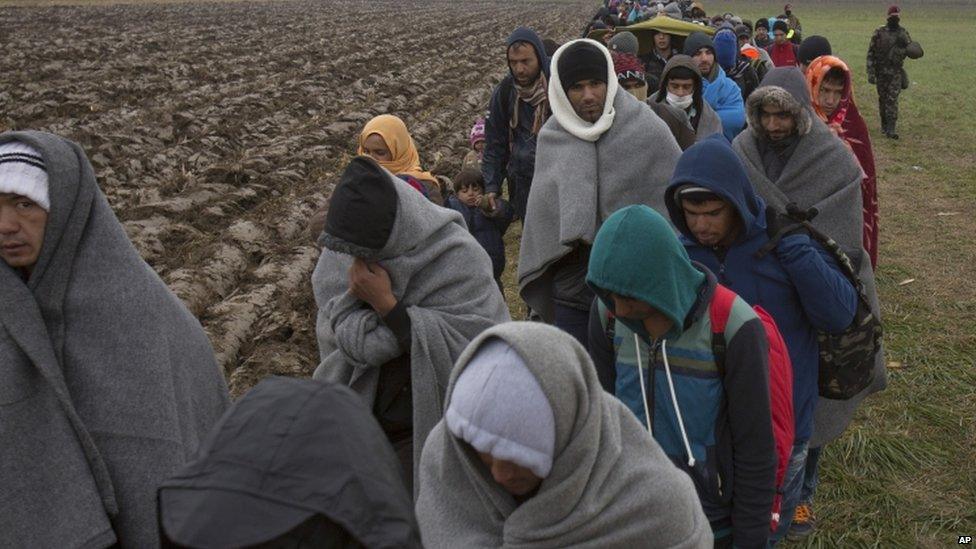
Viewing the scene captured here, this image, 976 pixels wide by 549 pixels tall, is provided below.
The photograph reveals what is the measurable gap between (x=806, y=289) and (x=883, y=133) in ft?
41.7

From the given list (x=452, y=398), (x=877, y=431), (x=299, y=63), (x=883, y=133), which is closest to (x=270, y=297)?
(x=877, y=431)

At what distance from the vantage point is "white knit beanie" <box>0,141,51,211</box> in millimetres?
2451

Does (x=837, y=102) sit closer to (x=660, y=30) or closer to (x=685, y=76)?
(x=685, y=76)

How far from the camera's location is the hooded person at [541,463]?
1786mm

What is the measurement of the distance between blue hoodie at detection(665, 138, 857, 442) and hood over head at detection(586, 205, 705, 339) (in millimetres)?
521

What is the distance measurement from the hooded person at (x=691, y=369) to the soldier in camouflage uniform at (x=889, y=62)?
12506mm

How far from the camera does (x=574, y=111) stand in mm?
4195

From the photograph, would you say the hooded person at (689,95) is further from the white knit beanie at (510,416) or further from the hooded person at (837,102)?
the white knit beanie at (510,416)

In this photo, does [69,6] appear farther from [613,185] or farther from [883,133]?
[613,185]

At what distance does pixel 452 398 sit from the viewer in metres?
1.88

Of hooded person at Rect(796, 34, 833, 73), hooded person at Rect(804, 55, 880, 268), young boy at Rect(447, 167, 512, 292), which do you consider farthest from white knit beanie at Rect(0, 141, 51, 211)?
hooded person at Rect(796, 34, 833, 73)

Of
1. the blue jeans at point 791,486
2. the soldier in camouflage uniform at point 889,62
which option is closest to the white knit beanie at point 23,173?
the blue jeans at point 791,486

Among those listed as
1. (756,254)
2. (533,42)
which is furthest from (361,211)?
(533,42)

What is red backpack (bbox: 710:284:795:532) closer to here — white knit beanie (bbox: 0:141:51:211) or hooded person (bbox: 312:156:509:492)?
hooded person (bbox: 312:156:509:492)
